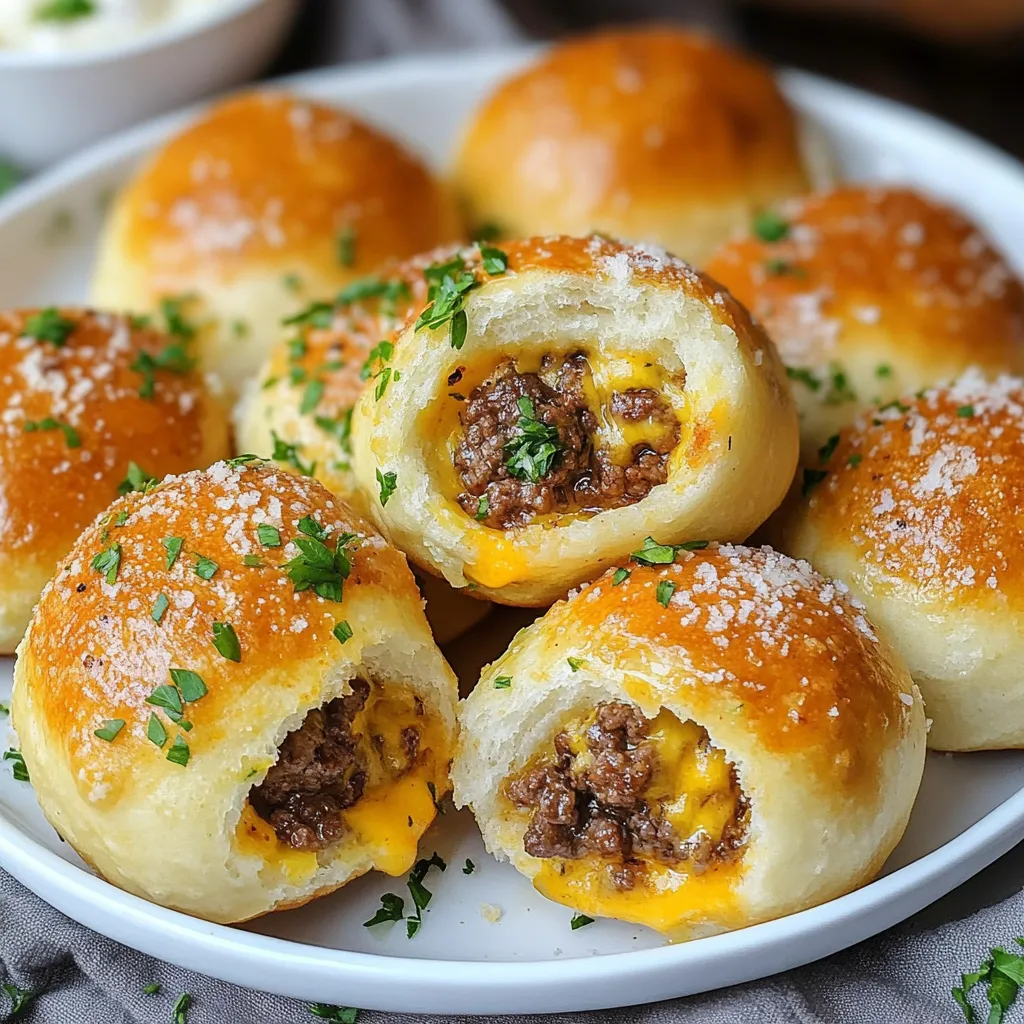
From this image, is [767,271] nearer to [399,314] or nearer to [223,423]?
[399,314]

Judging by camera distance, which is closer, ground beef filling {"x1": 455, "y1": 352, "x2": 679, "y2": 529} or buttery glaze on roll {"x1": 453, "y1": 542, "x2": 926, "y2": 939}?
buttery glaze on roll {"x1": 453, "y1": 542, "x2": 926, "y2": 939}

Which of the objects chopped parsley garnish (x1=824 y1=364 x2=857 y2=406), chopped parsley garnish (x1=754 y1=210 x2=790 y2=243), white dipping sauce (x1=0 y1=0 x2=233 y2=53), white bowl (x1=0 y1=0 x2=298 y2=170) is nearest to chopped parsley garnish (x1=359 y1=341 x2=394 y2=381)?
chopped parsley garnish (x1=824 y1=364 x2=857 y2=406)

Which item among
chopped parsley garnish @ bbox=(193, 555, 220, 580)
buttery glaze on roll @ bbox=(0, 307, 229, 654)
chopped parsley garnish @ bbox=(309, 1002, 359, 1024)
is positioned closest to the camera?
chopped parsley garnish @ bbox=(193, 555, 220, 580)

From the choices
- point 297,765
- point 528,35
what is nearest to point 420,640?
point 297,765

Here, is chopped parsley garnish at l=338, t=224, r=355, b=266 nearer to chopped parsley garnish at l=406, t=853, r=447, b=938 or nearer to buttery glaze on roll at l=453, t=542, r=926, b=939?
buttery glaze on roll at l=453, t=542, r=926, b=939

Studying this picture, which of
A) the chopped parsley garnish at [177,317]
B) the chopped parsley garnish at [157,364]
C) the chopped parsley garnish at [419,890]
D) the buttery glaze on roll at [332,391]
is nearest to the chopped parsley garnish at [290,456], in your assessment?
the buttery glaze on roll at [332,391]
